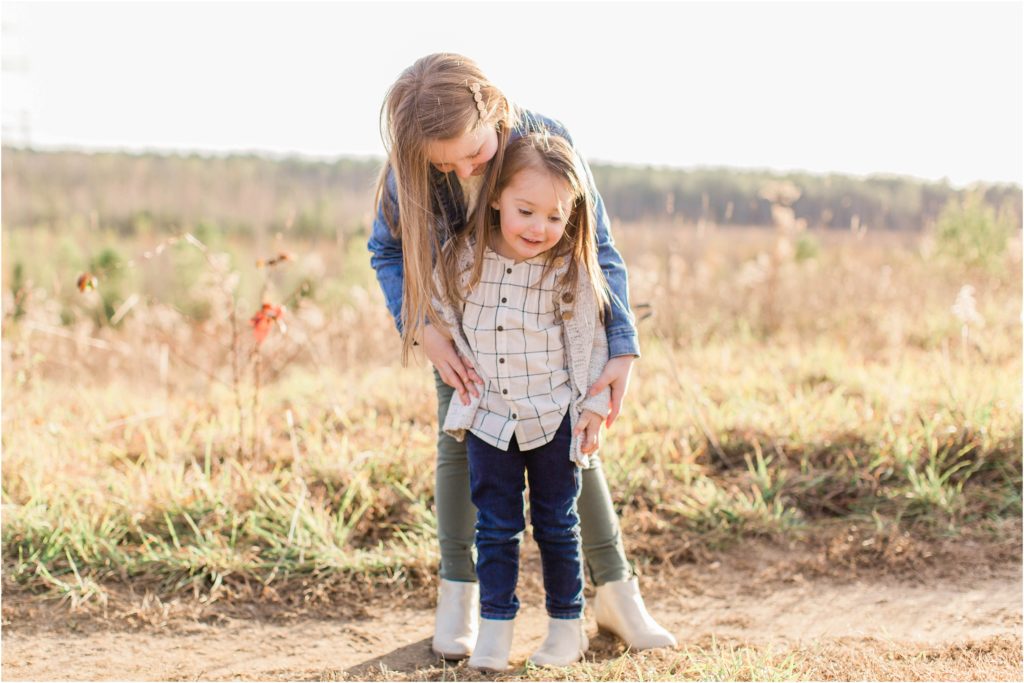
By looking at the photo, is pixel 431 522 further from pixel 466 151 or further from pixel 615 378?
pixel 466 151

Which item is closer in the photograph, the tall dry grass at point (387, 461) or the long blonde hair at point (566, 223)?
the long blonde hair at point (566, 223)

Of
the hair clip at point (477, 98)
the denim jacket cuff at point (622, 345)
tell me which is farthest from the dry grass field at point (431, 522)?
the hair clip at point (477, 98)

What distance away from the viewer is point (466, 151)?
2.22m

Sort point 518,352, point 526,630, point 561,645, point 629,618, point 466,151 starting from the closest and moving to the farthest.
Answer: point 466,151
point 518,352
point 561,645
point 629,618
point 526,630

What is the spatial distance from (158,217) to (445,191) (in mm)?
21940

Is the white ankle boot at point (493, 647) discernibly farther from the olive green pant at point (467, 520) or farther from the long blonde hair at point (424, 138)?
the long blonde hair at point (424, 138)

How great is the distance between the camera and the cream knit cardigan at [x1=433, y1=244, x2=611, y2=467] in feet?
7.88

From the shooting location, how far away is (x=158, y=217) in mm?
22594

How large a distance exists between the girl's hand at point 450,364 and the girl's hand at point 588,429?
10.8 inches

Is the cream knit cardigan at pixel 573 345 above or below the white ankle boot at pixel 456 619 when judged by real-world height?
above

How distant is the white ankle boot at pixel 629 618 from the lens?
2627 mm

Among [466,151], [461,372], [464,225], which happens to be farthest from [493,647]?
[466,151]

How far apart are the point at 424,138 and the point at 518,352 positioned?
0.58 metres

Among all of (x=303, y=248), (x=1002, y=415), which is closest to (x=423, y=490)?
(x=1002, y=415)
